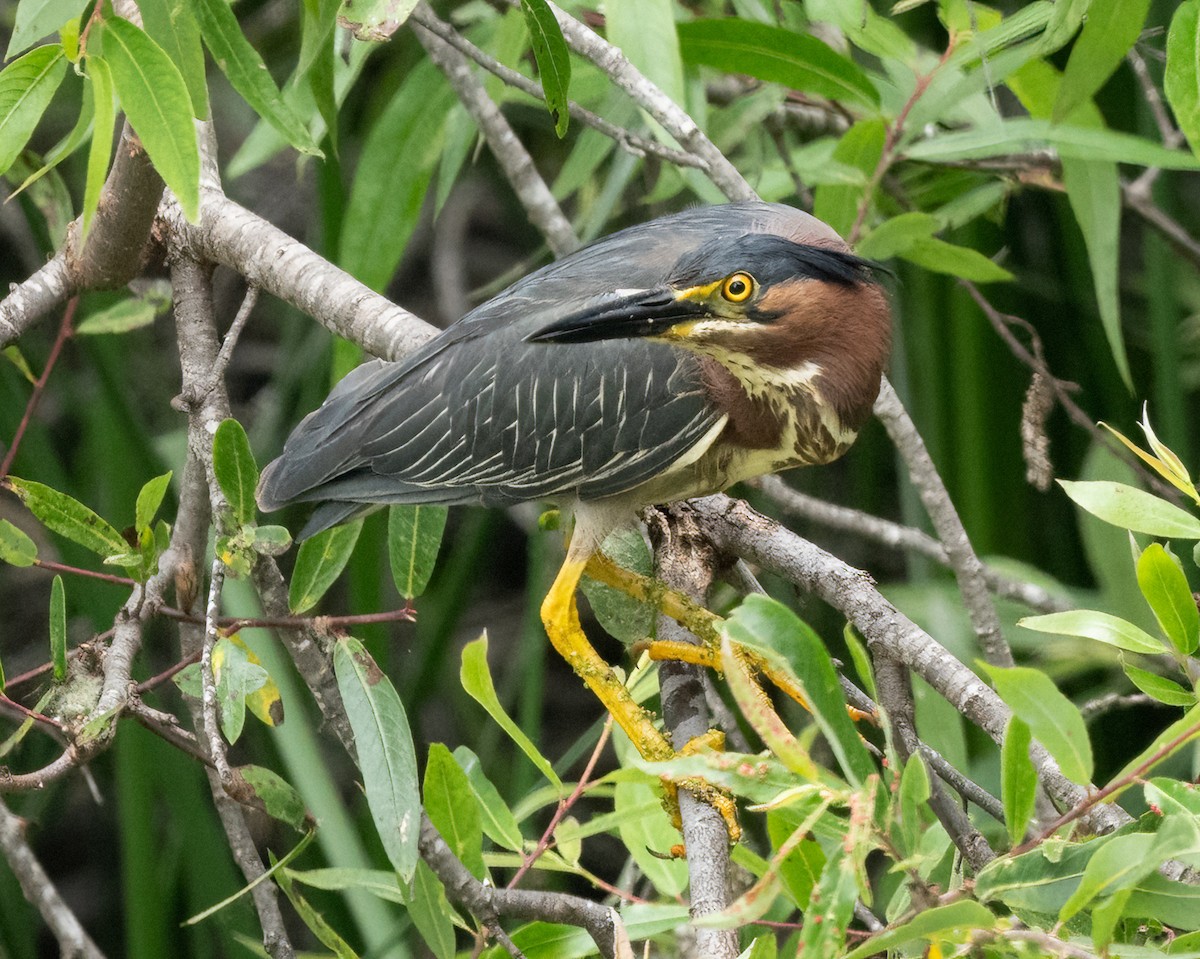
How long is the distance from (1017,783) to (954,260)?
1244 mm

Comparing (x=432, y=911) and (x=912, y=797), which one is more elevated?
(x=912, y=797)

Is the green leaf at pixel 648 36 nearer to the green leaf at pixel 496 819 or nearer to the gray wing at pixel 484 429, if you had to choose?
the gray wing at pixel 484 429

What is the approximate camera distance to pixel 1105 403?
288cm

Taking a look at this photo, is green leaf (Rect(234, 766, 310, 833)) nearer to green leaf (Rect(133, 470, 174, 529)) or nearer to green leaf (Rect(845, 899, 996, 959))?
green leaf (Rect(133, 470, 174, 529))

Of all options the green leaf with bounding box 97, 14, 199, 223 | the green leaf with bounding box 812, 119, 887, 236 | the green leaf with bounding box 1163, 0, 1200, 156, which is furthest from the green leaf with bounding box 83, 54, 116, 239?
the green leaf with bounding box 812, 119, 887, 236

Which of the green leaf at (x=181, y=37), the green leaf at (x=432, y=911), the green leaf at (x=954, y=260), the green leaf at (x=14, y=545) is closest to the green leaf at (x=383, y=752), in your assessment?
the green leaf at (x=432, y=911)

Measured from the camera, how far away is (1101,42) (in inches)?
56.7

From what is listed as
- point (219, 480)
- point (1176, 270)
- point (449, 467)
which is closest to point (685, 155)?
point (449, 467)

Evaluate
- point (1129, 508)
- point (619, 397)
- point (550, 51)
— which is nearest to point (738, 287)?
point (619, 397)

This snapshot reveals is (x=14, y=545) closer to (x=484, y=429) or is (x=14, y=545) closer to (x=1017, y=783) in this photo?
(x=484, y=429)

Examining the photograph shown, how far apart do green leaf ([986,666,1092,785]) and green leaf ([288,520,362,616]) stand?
80cm

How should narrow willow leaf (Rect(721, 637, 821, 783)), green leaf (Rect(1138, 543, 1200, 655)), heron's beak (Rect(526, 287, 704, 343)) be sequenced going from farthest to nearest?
heron's beak (Rect(526, 287, 704, 343)) → green leaf (Rect(1138, 543, 1200, 655)) → narrow willow leaf (Rect(721, 637, 821, 783))

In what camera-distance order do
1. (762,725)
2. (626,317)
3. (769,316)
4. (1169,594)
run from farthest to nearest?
(769,316) → (626,317) → (1169,594) → (762,725)

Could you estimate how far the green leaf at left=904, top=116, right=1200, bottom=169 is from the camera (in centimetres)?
184
